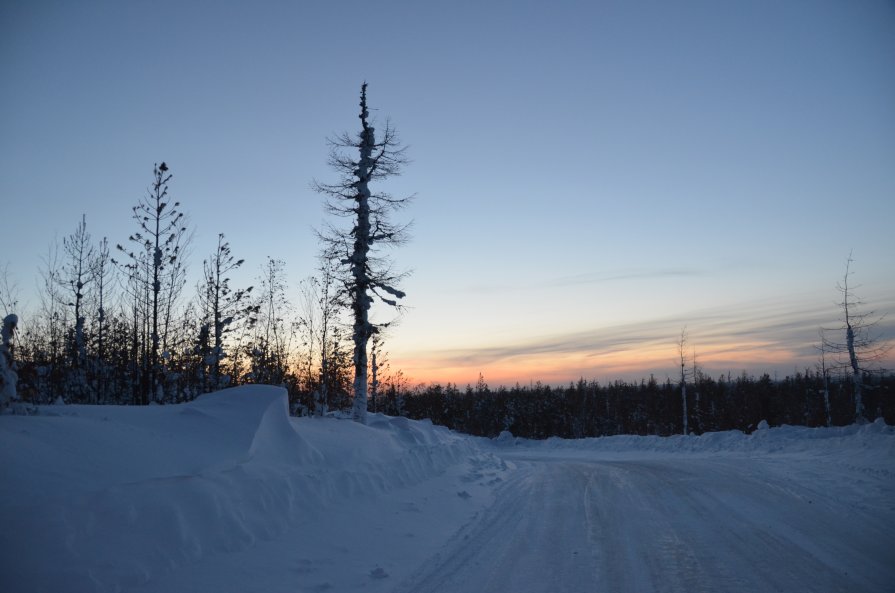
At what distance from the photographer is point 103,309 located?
1016 inches

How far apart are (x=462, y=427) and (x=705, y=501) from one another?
89.6 meters

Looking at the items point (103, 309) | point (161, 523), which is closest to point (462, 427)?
point (103, 309)

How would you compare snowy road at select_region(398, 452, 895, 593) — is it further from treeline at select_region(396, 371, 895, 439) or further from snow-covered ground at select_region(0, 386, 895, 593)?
treeline at select_region(396, 371, 895, 439)

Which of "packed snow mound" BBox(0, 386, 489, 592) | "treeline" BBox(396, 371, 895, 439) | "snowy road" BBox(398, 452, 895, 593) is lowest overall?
"treeline" BBox(396, 371, 895, 439)

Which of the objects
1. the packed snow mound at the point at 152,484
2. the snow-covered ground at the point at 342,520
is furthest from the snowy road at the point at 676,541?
the packed snow mound at the point at 152,484

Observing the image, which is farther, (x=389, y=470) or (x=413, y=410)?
(x=413, y=410)

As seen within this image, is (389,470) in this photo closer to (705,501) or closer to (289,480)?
(289,480)

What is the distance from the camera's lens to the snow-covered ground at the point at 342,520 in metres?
5.85

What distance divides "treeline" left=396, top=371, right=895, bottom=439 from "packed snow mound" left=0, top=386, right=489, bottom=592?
6998 cm

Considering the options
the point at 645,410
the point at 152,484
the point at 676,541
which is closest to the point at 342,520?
the point at 152,484

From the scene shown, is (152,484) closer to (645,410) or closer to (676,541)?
(676,541)

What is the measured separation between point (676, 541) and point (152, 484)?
25.7 ft

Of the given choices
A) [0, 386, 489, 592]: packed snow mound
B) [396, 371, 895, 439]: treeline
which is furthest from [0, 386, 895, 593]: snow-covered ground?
[396, 371, 895, 439]: treeline

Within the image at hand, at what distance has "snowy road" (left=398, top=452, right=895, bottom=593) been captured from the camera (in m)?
6.46
